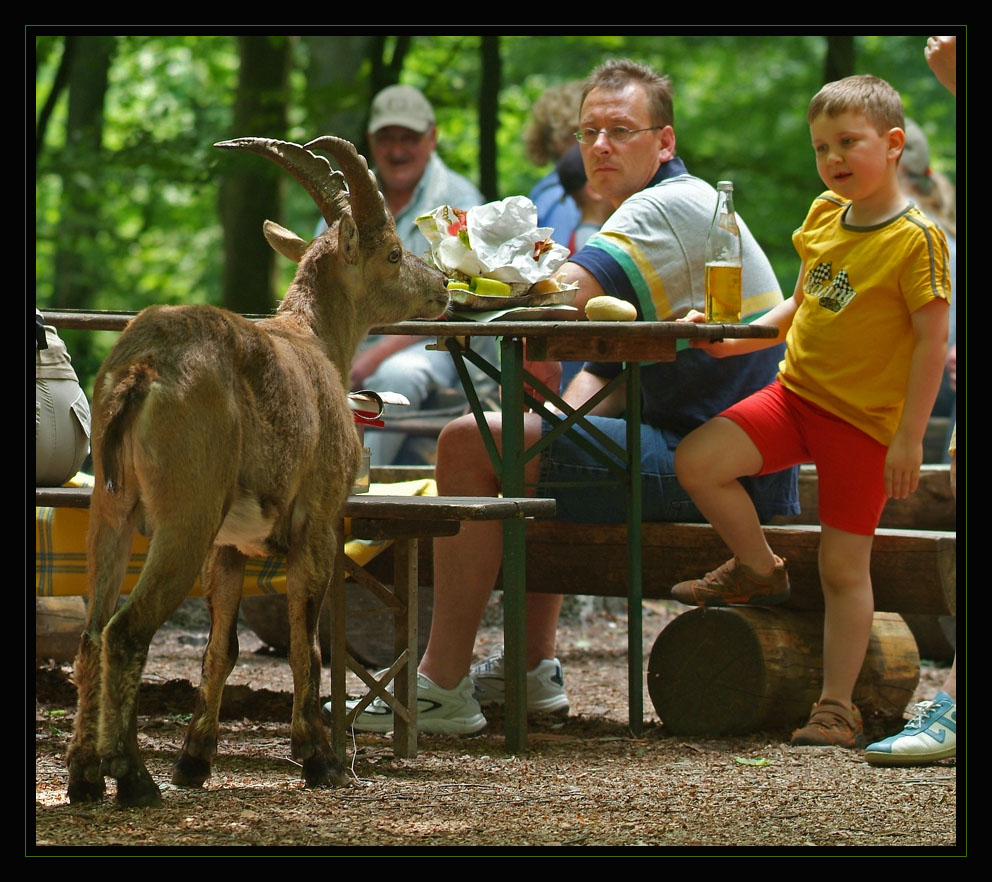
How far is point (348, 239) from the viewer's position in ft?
16.2

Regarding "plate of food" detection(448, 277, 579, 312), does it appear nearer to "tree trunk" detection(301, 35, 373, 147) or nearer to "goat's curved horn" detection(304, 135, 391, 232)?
"goat's curved horn" detection(304, 135, 391, 232)

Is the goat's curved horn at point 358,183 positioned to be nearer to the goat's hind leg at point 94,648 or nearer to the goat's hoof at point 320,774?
the goat's hind leg at point 94,648

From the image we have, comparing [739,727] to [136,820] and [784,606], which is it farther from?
[136,820]

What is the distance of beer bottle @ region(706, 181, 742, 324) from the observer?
5281 millimetres

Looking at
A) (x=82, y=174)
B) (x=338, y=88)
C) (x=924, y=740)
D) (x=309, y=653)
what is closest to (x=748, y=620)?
(x=924, y=740)

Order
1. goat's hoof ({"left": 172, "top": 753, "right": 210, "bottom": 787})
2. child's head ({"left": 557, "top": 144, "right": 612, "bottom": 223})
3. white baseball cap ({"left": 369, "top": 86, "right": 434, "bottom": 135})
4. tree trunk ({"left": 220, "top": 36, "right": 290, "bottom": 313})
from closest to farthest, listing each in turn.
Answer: goat's hoof ({"left": 172, "top": 753, "right": 210, "bottom": 787}) → child's head ({"left": 557, "top": 144, "right": 612, "bottom": 223}) → white baseball cap ({"left": 369, "top": 86, "right": 434, "bottom": 135}) → tree trunk ({"left": 220, "top": 36, "right": 290, "bottom": 313})

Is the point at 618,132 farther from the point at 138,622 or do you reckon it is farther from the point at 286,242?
the point at 138,622

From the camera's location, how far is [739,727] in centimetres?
571

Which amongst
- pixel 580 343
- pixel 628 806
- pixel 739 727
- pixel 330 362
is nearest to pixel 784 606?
pixel 739 727

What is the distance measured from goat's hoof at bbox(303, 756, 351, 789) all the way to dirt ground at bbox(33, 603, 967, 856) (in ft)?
0.14

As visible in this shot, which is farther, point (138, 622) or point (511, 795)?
point (511, 795)

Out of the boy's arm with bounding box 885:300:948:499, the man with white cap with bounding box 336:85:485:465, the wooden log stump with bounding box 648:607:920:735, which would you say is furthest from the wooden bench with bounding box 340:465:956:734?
the man with white cap with bounding box 336:85:485:465

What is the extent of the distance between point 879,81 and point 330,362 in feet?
7.83

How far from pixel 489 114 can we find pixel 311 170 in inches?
313
